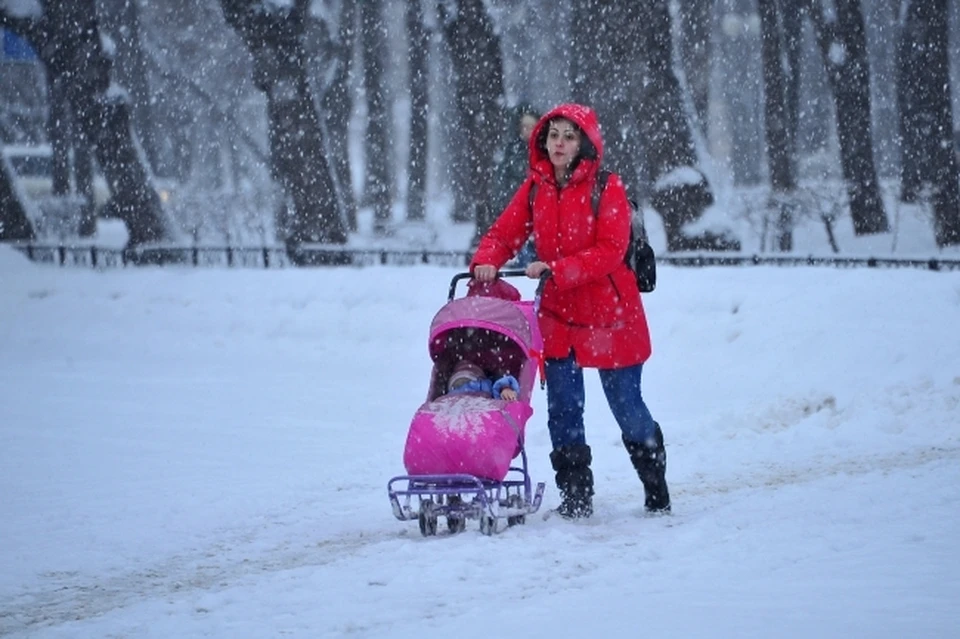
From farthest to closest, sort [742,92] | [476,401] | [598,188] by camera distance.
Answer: [742,92] < [598,188] < [476,401]

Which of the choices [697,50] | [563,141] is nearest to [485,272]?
[563,141]

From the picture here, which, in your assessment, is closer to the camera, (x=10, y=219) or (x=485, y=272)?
(x=485, y=272)

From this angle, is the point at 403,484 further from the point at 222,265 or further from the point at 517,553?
the point at 222,265

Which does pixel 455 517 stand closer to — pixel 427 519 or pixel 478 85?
pixel 427 519

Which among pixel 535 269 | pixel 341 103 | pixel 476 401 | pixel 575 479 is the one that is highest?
pixel 341 103

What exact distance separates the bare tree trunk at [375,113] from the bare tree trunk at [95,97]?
8.65 meters

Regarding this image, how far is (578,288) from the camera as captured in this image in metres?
5.95

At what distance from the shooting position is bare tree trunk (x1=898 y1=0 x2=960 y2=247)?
1928cm

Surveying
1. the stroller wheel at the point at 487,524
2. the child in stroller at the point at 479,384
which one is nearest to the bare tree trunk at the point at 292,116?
the child in stroller at the point at 479,384

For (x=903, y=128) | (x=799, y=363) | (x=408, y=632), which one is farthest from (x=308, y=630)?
(x=903, y=128)

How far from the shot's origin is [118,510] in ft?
22.7

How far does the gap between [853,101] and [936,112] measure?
2570 mm

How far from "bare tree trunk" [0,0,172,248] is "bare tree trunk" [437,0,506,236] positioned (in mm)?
5502

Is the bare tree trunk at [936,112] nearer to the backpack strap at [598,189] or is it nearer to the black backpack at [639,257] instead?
the black backpack at [639,257]
